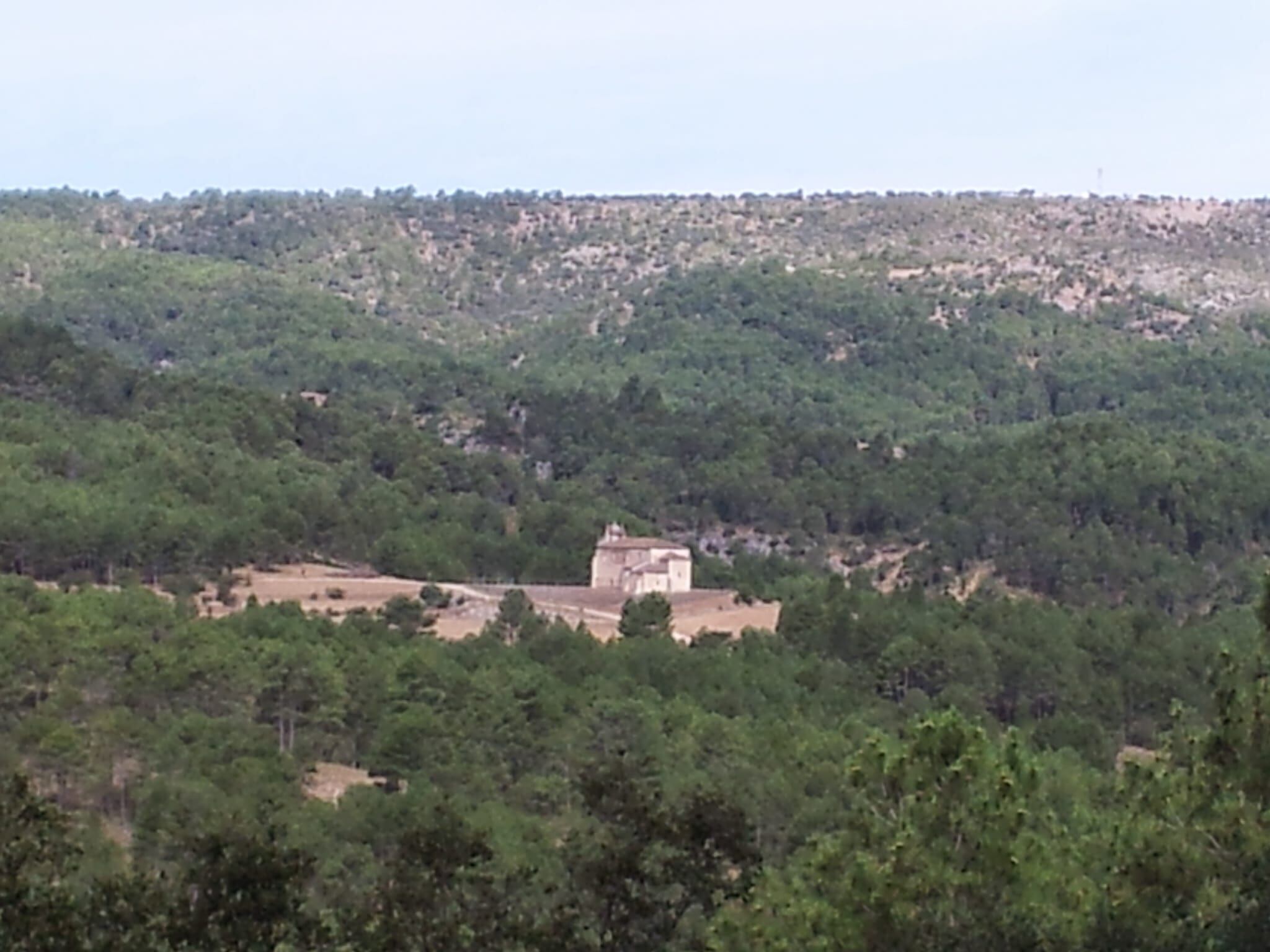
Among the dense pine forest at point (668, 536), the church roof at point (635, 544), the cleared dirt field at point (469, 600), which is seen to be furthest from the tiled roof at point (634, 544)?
the dense pine forest at point (668, 536)

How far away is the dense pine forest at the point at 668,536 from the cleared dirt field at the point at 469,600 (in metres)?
1.15

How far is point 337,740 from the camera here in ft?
97.4

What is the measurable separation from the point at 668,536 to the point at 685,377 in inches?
1089

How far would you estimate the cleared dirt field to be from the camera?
41.3 metres

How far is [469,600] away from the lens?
43.2 metres

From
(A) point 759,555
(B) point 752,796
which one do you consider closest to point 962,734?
(B) point 752,796

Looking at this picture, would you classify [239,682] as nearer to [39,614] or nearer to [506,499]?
[39,614]

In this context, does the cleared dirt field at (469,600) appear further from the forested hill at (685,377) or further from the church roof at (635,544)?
the church roof at (635,544)

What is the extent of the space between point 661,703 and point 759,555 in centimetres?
2419

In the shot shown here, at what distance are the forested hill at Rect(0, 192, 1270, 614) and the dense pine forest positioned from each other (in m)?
0.22

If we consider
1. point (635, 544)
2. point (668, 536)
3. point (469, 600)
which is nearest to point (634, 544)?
point (635, 544)

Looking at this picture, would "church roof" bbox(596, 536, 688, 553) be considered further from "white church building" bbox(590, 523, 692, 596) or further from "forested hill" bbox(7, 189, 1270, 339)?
"forested hill" bbox(7, 189, 1270, 339)

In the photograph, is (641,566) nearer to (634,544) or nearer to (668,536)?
(634,544)

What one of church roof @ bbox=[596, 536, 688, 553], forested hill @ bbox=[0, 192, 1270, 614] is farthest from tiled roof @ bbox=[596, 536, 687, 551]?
forested hill @ bbox=[0, 192, 1270, 614]
